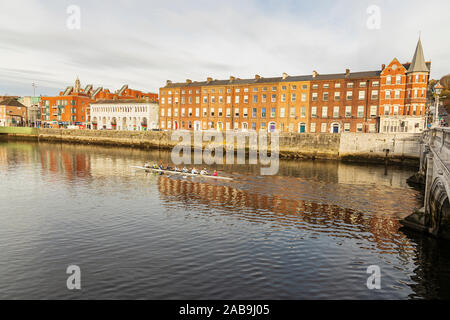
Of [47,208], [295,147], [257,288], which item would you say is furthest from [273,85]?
[257,288]

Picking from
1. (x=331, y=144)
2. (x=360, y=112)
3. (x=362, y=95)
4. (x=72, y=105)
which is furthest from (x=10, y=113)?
(x=362, y=95)

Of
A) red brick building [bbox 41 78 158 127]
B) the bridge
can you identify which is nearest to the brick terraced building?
red brick building [bbox 41 78 158 127]

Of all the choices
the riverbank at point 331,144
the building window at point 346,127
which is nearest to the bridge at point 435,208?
the riverbank at point 331,144

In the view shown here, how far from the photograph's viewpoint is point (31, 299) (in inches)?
511

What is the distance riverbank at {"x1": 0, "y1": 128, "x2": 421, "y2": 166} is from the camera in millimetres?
59219

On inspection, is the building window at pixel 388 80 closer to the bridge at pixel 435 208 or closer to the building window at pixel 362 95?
the building window at pixel 362 95

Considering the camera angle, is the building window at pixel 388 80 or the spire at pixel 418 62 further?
the building window at pixel 388 80

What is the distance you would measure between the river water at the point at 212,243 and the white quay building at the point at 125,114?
73.5 meters

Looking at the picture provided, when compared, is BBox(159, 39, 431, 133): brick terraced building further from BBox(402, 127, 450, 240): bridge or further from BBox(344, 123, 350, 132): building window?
BBox(402, 127, 450, 240): bridge

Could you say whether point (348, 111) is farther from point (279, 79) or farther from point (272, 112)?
point (279, 79)

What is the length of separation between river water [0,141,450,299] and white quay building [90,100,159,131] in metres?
73.5

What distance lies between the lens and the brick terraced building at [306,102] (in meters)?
66.4

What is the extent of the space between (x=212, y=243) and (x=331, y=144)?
54939 millimetres

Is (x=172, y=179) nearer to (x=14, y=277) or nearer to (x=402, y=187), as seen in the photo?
(x=14, y=277)
